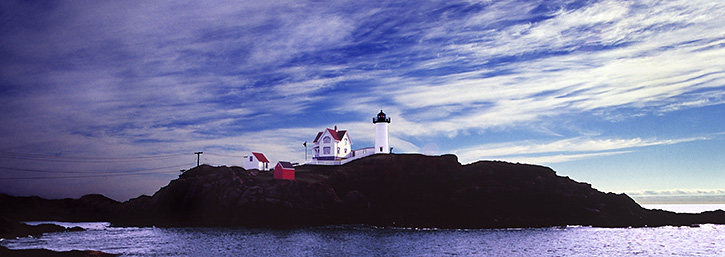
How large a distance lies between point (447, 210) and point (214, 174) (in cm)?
4543

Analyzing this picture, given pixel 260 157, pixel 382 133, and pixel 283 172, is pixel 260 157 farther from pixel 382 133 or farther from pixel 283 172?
pixel 382 133

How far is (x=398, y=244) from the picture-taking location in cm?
6072

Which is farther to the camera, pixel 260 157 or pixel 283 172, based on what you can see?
pixel 260 157

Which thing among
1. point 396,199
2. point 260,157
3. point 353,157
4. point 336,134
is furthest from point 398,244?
point 336,134

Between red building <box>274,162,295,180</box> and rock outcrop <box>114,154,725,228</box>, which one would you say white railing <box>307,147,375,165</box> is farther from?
red building <box>274,162,295,180</box>

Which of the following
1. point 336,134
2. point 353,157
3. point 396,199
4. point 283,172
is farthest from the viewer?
point 336,134

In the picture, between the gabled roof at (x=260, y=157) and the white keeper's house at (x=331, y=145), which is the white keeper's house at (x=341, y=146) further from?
the gabled roof at (x=260, y=157)

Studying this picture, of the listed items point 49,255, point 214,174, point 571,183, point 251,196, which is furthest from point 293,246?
point 571,183

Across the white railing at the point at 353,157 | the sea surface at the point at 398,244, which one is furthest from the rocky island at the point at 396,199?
the sea surface at the point at 398,244

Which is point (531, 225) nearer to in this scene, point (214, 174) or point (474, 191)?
point (474, 191)

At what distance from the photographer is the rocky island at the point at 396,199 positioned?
90312 mm

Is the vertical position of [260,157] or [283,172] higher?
[260,157]

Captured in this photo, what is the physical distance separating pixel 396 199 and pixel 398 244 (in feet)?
120

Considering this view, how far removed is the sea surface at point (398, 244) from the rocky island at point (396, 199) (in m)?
9.88
